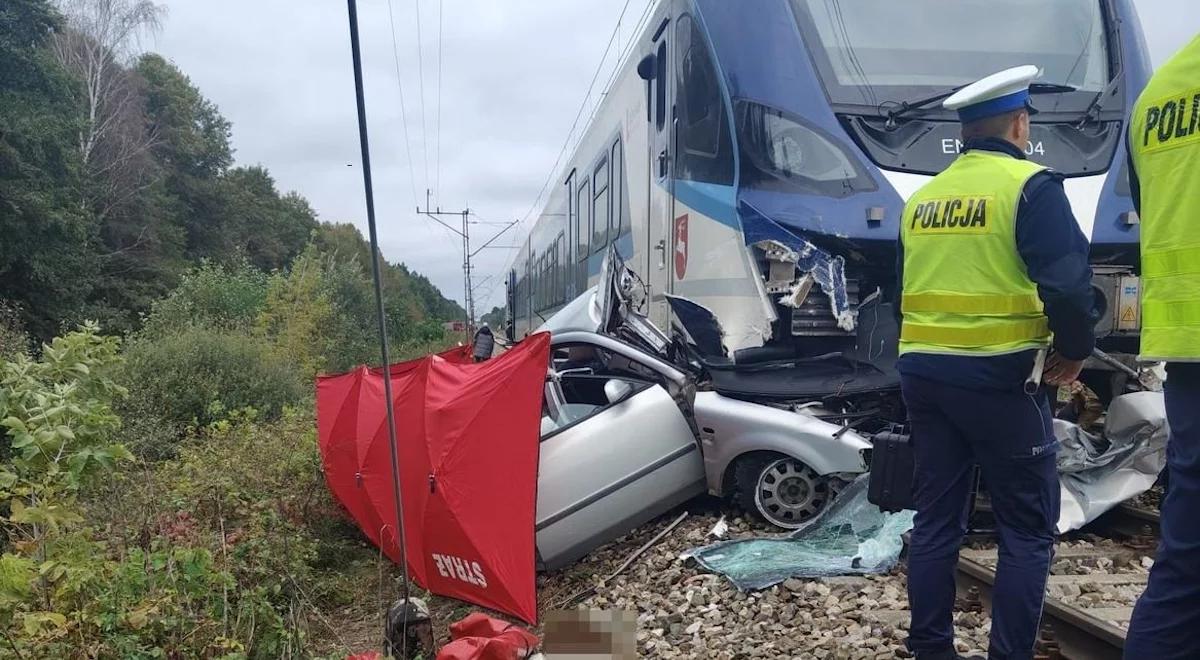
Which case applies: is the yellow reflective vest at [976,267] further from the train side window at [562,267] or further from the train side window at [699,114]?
the train side window at [562,267]

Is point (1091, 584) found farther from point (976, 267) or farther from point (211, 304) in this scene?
point (211, 304)

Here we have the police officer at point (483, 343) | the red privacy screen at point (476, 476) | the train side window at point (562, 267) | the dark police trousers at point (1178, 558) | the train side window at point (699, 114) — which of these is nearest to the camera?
the dark police trousers at point (1178, 558)

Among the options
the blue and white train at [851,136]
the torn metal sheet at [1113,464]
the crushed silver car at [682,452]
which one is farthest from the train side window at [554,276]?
the torn metal sheet at [1113,464]

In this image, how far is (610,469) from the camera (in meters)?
4.73

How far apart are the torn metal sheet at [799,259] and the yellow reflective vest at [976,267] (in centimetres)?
214

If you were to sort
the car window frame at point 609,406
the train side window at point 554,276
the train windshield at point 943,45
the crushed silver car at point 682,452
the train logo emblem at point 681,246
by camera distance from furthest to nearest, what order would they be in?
1. the train side window at point 554,276
2. the train logo emblem at point 681,246
3. the train windshield at point 943,45
4. the car window frame at point 609,406
5. the crushed silver car at point 682,452

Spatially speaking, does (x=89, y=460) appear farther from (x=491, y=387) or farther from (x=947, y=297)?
(x=947, y=297)

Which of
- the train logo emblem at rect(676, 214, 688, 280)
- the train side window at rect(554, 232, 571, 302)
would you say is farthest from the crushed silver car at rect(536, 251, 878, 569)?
the train side window at rect(554, 232, 571, 302)

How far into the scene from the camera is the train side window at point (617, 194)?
28.4 feet

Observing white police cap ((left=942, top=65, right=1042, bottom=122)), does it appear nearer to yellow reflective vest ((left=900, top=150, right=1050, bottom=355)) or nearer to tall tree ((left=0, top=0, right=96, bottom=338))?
yellow reflective vest ((left=900, top=150, right=1050, bottom=355))

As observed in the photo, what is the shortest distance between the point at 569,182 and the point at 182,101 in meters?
40.0

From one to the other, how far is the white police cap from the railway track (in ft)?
5.48

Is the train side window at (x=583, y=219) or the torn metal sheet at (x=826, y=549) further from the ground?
the train side window at (x=583, y=219)

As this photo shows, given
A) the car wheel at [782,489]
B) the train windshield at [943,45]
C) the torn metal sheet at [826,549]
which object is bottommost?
the torn metal sheet at [826,549]
